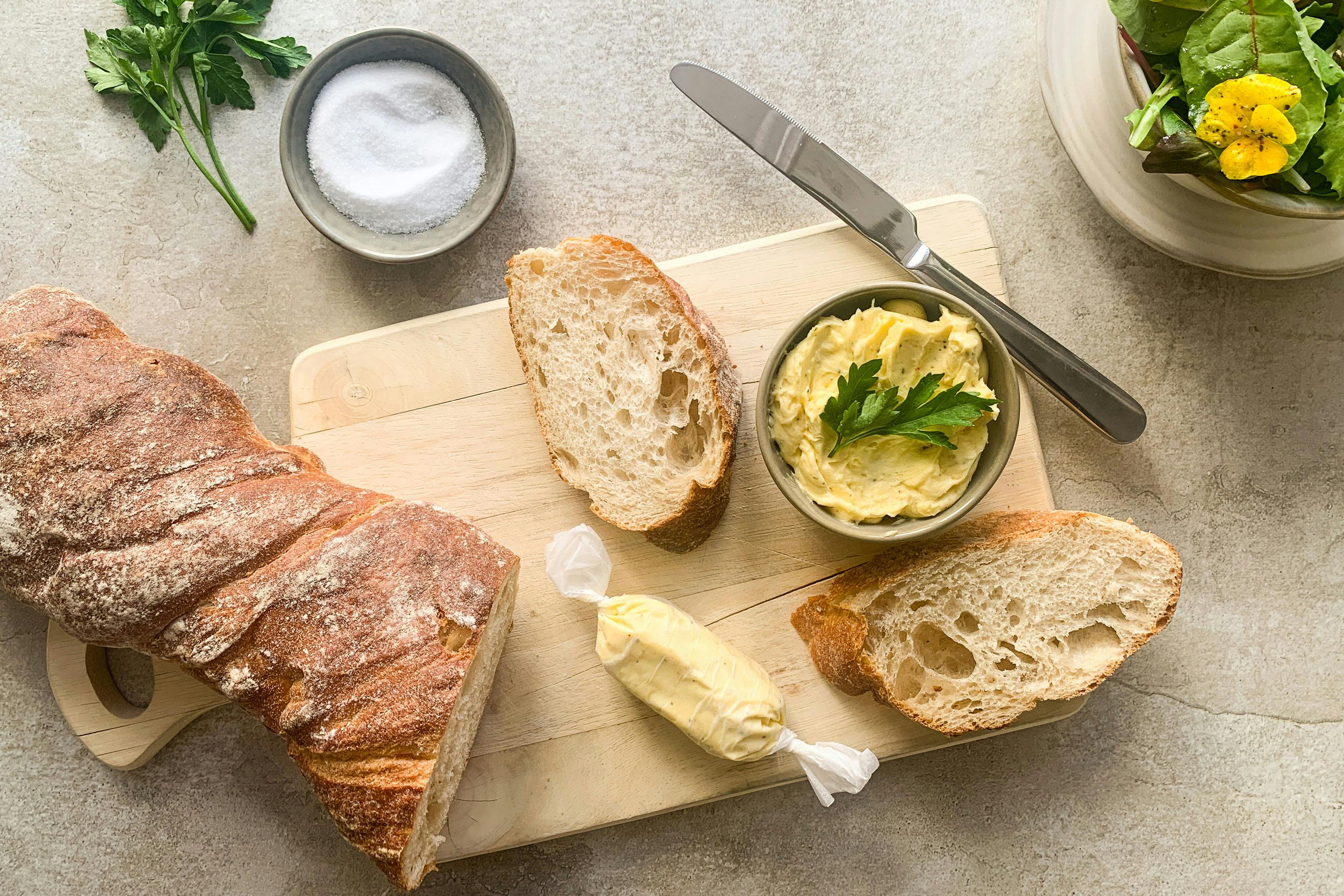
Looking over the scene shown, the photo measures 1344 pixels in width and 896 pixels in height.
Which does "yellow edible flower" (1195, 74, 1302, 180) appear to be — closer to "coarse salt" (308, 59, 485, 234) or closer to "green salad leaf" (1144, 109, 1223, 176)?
"green salad leaf" (1144, 109, 1223, 176)

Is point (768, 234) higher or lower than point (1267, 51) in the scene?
lower

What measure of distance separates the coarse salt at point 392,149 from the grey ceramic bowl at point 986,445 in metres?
1.06

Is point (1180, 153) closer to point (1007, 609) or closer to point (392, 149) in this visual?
point (1007, 609)

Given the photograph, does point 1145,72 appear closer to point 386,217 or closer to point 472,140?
point 472,140

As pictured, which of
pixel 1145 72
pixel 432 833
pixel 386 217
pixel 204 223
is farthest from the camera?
pixel 204 223

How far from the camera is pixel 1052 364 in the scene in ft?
7.74

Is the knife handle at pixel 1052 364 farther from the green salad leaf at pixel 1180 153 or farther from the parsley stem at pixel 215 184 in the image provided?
the parsley stem at pixel 215 184

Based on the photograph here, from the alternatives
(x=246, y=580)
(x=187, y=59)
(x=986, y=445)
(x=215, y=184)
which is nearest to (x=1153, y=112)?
(x=986, y=445)

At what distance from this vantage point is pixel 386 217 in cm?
245

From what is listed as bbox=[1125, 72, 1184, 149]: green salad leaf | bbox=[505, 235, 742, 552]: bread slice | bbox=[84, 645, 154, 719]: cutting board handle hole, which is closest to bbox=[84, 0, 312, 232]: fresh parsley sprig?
bbox=[505, 235, 742, 552]: bread slice

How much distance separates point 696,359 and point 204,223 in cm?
159

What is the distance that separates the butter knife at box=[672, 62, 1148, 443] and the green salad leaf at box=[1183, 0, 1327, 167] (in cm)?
66

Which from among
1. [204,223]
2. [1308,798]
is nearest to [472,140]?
[204,223]

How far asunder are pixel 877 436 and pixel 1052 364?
65 cm
